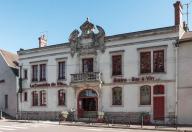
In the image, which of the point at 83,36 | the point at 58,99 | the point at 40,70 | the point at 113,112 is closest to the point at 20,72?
the point at 40,70

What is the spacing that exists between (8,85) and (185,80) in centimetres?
2209

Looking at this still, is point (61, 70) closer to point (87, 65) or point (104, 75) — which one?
point (87, 65)

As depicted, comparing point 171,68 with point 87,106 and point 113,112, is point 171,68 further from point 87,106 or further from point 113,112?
point 87,106

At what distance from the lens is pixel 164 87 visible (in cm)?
2712

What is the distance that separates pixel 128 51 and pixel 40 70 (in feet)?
37.1

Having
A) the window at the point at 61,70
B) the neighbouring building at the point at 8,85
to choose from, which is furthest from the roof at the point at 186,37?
the neighbouring building at the point at 8,85

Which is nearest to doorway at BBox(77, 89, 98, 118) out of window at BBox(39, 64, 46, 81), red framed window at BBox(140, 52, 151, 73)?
window at BBox(39, 64, 46, 81)

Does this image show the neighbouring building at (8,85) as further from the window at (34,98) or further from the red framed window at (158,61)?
the red framed window at (158,61)

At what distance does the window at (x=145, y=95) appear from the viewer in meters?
27.9

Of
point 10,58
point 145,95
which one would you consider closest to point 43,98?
point 10,58

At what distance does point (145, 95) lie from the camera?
28.1m

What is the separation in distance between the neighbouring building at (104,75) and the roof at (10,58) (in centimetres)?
293

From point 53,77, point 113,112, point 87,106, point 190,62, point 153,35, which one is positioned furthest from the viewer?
point 53,77

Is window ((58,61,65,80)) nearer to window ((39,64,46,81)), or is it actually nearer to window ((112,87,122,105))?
window ((39,64,46,81))
